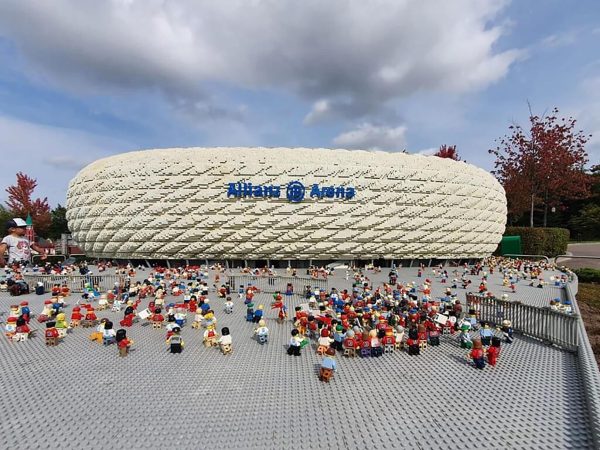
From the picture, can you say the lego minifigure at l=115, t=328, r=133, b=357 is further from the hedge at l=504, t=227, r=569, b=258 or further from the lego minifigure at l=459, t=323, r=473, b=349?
the hedge at l=504, t=227, r=569, b=258

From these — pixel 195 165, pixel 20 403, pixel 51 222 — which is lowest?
pixel 20 403

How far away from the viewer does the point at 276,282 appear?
1967 cm

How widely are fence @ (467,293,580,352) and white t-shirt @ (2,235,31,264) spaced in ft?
100

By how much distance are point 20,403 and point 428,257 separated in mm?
29906

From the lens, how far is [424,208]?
30.2 m

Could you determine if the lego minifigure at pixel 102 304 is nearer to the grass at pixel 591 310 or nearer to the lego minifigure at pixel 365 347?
→ the lego minifigure at pixel 365 347

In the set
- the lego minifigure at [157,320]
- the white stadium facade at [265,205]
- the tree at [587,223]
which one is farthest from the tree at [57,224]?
the tree at [587,223]

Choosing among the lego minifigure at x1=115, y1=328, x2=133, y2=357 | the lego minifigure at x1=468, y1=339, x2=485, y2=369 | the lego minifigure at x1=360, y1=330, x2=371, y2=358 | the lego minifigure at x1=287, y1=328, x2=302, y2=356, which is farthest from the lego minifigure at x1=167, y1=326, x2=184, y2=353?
the lego minifigure at x1=468, y1=339, x2=485, y2=369

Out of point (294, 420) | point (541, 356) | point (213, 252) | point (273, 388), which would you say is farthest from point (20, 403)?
point (213, 252)

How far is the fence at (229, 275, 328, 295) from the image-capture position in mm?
18062

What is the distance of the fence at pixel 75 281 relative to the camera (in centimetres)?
1819

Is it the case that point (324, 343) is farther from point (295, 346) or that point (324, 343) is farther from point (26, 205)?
point (26, 205)

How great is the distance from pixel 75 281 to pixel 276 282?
10.7m

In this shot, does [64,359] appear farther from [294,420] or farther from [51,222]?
[51,222]
